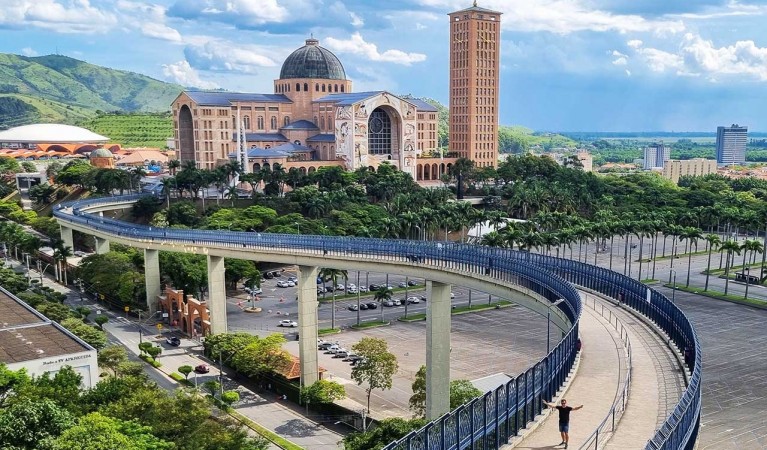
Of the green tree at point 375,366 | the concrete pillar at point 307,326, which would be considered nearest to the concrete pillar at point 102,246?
the concrete pillar at point 307,326

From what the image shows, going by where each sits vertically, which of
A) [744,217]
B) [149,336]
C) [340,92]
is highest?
[340,92]

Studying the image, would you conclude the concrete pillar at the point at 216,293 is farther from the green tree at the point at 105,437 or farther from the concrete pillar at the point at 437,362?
the green tree at the point at 105,437

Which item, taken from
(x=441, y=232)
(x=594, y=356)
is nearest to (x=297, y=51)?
(x=441, y=232)

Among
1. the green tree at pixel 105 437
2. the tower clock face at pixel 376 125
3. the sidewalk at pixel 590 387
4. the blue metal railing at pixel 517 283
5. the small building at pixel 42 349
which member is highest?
the tower clock face at pixel 376 125

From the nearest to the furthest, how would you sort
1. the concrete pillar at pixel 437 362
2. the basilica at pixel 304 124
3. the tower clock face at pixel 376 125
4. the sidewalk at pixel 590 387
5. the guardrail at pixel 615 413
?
1. the guardrail at pixel 615 413
2. the sidewalk at pixel 590 387
3. the concrete pillar at pixel 437 362
4. the basilica at pixel 304 124
5. the tower clock face at pixel 376 125

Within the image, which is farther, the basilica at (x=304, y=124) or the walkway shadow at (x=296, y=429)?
the basilica at (x=304, y=124)

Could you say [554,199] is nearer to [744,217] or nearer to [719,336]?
[744,217]

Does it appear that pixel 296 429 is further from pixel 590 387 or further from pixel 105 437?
pixel 590 387

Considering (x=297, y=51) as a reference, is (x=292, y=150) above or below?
below
